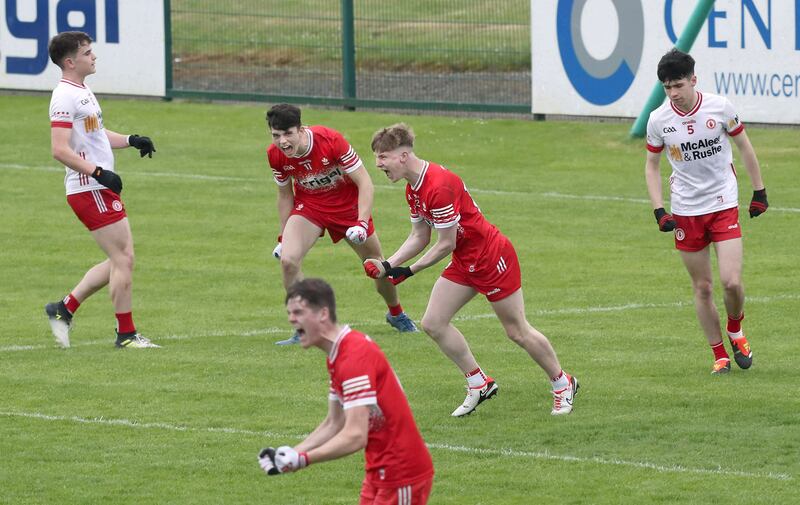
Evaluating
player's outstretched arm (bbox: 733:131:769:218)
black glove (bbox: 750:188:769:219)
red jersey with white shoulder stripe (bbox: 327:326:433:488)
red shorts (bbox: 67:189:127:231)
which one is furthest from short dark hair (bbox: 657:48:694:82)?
red jersey with white shoulder stripe (bbox: 327:326:433:488)

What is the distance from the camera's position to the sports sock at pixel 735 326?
11.8 m

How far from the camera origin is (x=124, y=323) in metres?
13.3

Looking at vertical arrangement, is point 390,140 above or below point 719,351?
above

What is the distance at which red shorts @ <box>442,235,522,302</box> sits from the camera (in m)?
10.5

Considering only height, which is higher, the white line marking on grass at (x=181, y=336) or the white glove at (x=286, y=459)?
the white glove at (x=286, y=459)

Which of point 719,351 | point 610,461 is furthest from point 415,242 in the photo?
point 719,351

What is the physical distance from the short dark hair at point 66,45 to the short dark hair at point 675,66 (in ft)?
15.0

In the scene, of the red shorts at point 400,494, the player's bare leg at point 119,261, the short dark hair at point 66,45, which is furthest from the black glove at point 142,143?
the red shorts at point 400,494

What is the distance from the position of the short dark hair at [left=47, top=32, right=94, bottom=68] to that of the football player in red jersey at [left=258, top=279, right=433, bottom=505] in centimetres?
642

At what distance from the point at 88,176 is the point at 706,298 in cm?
487

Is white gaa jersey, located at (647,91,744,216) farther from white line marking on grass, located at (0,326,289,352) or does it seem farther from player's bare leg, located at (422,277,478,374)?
white line marking on grass, located at (0,326,289,352)

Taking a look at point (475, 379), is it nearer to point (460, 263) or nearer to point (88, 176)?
point (460, 263)

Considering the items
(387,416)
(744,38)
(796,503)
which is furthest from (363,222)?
(744,38)

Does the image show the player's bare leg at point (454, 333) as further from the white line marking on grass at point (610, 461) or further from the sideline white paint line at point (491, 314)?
the sideline white paint line at point (491, 314)
